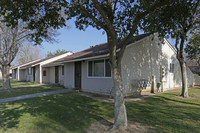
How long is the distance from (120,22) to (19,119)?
6442 millimetres

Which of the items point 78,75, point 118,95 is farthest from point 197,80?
point 118,95

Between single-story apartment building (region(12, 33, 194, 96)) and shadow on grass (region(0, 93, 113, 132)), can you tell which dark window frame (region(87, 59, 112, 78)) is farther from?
shadow on grass (region(0, 93, 113, 132))

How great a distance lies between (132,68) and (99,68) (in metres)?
2.37

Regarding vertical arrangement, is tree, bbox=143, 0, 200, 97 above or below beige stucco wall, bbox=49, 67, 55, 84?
above

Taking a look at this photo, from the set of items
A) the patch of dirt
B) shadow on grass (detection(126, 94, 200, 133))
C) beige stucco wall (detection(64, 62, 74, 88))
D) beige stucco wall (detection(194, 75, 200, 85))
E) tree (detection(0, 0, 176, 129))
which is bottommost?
the patch of dirt

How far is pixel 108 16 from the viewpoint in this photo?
195 inches

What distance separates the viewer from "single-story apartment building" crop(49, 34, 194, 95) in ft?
29.2

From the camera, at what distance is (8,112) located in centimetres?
557

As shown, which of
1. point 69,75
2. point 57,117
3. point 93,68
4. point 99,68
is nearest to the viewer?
point 57,117

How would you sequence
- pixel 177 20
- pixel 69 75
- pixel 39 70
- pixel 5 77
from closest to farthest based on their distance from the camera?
pixel 177 20
pixel 5 77
pixel 69 75
pixel 39 70

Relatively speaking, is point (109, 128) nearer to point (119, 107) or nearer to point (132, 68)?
point (119, 107)

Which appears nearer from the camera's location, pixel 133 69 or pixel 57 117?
pixel 57 117

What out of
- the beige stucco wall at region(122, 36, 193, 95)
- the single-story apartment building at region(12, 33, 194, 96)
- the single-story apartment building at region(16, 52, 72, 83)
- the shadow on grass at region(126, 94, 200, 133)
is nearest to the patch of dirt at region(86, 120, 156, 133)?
the shadow on grass at region(126, 94, 200, 133)

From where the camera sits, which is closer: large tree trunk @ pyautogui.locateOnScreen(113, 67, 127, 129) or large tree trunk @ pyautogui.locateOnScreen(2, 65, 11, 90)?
large tree trunk @ pyautogui.locateOnScreen(113, 67, 127, 129)
